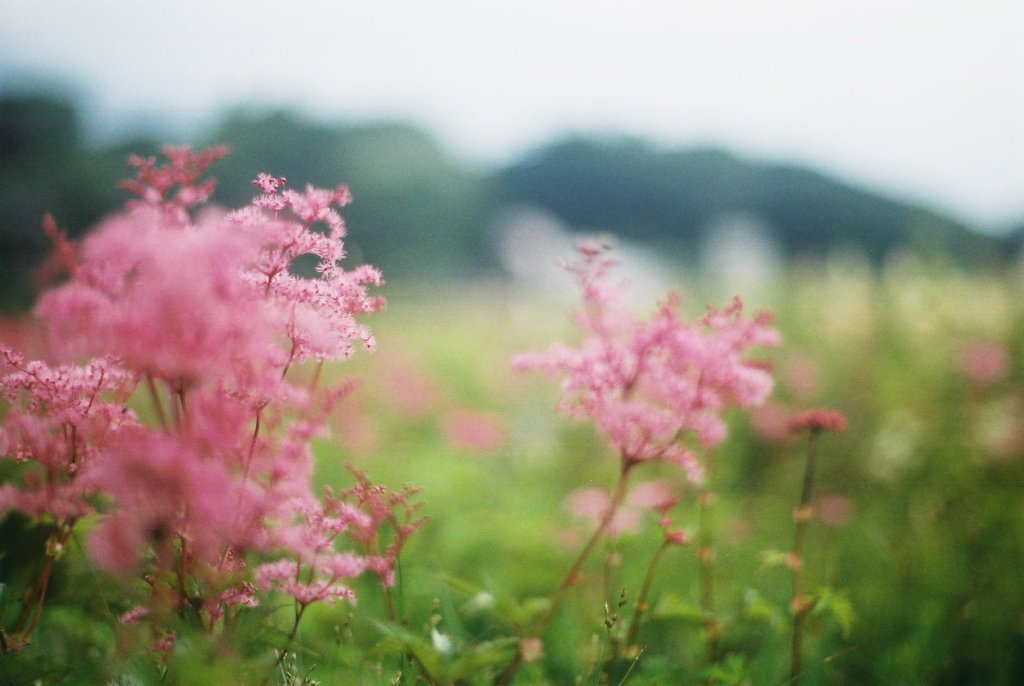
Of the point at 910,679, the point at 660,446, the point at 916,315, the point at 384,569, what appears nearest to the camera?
the point at 384,569

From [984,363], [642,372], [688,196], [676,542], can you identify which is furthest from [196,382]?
[688,196]

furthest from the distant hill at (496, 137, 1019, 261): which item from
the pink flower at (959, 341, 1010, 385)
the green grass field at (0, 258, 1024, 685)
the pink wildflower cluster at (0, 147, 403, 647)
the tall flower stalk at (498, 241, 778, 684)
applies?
the pink wildflower cluster at (0, 147, 403, 647)

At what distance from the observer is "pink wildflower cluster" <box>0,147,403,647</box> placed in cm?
77

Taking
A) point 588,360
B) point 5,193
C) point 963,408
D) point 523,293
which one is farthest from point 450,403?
point 5,193

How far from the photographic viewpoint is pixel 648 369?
1.29m

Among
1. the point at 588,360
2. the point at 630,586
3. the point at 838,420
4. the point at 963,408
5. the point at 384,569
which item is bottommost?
the point at 630,586

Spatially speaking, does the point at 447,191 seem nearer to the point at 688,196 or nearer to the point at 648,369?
the point at 688,196

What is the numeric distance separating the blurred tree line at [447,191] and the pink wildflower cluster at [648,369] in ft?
2.25

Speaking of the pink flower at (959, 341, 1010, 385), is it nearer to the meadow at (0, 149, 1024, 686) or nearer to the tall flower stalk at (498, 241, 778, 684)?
the meadow at (0, 149, 1024, 686)

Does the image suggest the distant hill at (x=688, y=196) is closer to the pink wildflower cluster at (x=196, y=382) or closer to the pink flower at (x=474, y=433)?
the pink flower at (x=474, y=433)

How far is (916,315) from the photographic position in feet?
15.7

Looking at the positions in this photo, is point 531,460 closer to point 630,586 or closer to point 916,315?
point 630,586

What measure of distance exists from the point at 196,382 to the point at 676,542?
3.18ft

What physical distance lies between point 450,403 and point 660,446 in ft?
12.8
